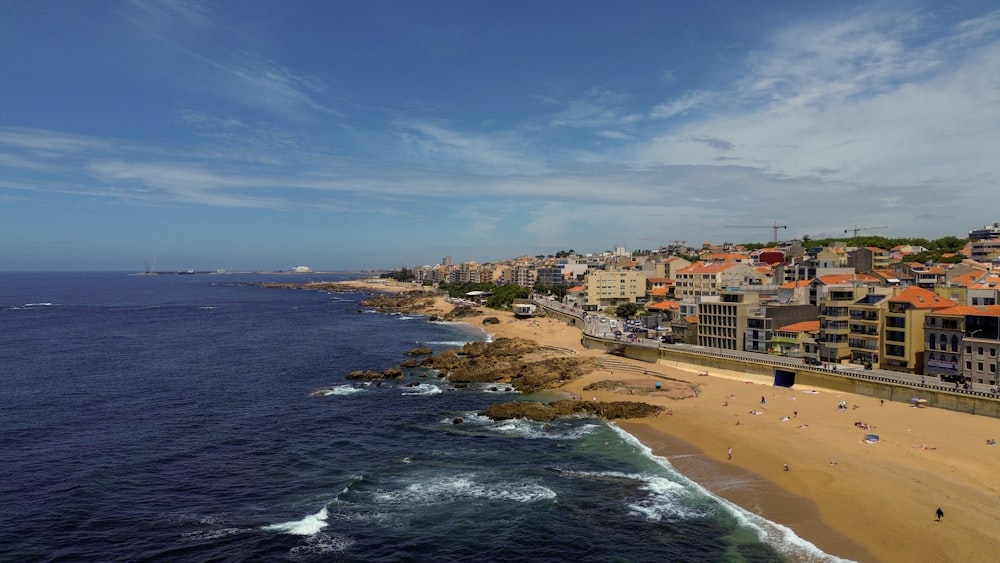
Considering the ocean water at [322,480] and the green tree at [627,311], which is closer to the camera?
the ocean water at [322,480]

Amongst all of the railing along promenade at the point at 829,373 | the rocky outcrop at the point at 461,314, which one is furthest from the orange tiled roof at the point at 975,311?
the rocky outcrop at the point at 461,314

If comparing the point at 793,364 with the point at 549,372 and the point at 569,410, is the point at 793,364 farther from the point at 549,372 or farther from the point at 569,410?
the point at 549,372

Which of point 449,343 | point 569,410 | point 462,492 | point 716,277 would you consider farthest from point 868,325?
point 449,343

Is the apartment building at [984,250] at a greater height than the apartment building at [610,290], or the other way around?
the apartment building at [984,250]

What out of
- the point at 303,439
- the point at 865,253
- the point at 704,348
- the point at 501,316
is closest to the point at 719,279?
the point at 865,253

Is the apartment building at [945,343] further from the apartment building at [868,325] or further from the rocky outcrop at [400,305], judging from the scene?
the rocky outcrop at [400,305]

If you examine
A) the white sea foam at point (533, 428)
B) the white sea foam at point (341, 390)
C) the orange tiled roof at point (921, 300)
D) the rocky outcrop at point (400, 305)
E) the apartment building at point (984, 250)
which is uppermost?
the apartment building at point (984, 250)
